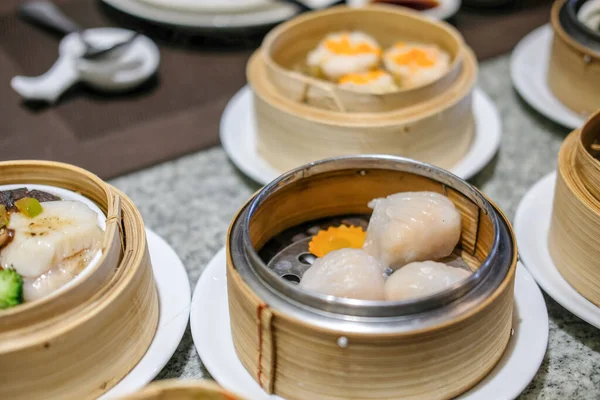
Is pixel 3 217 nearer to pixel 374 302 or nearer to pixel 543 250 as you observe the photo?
pixel 374 302

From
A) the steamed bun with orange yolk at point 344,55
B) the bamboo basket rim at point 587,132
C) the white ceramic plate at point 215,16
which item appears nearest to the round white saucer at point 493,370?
the bamboo basket rim at point 587,132

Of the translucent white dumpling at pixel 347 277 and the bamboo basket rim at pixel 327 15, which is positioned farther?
the bamboo basket rim at pixel 327 15

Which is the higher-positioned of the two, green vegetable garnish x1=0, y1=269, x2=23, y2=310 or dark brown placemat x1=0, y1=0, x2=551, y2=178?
green vegetable garnish x1=0, y1=269, x2=23, y2=310

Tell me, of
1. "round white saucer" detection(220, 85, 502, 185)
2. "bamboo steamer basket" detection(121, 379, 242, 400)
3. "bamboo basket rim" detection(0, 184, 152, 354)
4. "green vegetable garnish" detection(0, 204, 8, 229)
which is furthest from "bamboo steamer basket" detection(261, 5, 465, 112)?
"bamboo steamer basket" detection(121, 379, 242, 400)

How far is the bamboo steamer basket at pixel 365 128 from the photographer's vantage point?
5.21 feet

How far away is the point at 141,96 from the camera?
2.09 metres

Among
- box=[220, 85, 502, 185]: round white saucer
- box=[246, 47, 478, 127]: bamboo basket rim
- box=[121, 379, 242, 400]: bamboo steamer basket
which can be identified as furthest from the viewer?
box=[220, 85, 502, 185]: round white saucer

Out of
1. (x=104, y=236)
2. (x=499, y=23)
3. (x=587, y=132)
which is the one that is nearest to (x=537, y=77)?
(x=499, y=23)

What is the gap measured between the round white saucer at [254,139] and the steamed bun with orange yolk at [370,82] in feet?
0.87

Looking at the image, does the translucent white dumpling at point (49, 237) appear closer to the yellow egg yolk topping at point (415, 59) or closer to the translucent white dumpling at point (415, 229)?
the translucent white dumpling at point (415, 229)

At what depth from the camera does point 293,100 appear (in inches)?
66.6

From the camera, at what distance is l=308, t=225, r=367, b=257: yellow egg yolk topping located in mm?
1360

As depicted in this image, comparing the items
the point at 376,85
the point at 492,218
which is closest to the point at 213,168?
the point at 376,85

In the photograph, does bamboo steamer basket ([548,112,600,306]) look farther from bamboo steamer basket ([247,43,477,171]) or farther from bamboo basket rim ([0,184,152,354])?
bamboo basket rim ([0,184,152,354])
